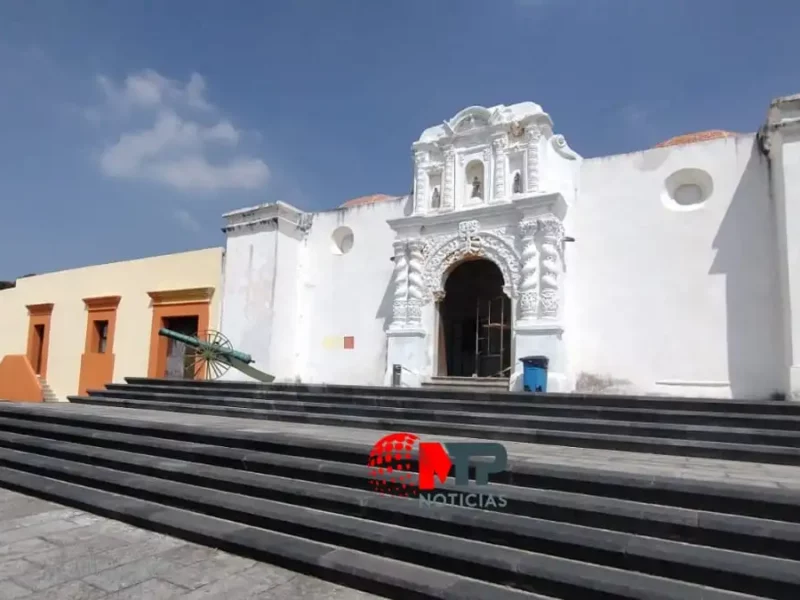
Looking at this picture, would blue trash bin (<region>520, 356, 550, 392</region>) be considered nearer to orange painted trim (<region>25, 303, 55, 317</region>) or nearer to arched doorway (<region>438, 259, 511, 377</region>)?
arched doorway (<region>438, 259, 511, 377</region>)

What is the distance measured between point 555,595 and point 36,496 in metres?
4.61

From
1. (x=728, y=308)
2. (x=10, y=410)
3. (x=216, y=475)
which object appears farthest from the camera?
(x=728, y=308)

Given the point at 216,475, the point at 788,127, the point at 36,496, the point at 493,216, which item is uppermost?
the point at 788,127

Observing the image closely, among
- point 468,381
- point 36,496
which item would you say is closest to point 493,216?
point 468,381

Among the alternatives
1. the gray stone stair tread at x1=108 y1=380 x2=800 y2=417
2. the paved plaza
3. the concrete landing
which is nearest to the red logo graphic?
the concrete landing

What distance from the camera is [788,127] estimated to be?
306 inches

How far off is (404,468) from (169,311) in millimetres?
11698

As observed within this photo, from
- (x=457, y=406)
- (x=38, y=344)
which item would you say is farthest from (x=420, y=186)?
(x=38, y=344)

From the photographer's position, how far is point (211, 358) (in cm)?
1180

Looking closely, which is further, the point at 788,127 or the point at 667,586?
the point at 788,127

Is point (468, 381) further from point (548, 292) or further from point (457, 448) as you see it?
point (457, 448)

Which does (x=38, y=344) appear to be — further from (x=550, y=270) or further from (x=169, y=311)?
(x=550, y=270)

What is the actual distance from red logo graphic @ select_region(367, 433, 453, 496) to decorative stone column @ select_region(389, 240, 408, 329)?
609cm

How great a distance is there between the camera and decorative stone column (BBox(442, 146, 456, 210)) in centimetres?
1070
